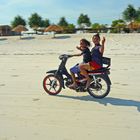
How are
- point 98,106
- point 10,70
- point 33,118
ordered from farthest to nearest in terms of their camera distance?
1. point 10,70
2. point 98,106
3. point 33,118

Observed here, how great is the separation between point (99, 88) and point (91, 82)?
22cm

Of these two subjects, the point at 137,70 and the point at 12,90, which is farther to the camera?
the point at 137,70

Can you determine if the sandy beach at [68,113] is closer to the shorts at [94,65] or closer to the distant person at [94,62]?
the distant person at [94,62]

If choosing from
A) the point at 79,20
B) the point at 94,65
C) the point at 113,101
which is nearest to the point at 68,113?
the point at 113,101

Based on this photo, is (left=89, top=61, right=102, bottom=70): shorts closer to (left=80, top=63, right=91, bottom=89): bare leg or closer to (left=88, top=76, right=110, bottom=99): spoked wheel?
(left=80, top=63, right=91, bottom=89): bare leg

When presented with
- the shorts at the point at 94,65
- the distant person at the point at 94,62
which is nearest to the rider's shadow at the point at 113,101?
the distant person at the point at 94,62

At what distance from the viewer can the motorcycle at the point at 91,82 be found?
7465mm

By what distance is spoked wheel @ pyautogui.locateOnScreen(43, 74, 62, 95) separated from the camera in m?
8.01

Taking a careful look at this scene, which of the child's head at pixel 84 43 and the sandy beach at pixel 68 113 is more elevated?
the child's head at pixel 84 43

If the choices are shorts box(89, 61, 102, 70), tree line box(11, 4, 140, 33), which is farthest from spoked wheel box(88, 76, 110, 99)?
tree line box(11, 4, 140, 33)

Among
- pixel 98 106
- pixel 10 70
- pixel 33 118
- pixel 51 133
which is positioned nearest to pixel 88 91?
pixel 98 106

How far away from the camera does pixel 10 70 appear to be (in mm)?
12430

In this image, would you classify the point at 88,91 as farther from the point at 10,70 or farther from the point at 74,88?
the point at 10,70

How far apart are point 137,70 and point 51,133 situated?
6.58 metres
